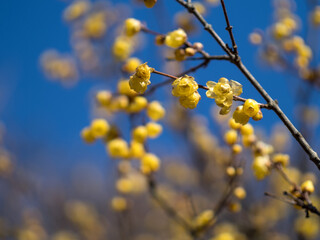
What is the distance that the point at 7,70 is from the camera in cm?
642

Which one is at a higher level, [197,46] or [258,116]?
[197,46]

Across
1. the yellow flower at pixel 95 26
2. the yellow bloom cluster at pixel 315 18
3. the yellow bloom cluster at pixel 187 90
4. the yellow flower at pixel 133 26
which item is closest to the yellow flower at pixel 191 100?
the yellow bloom cluster at pixel 187 90

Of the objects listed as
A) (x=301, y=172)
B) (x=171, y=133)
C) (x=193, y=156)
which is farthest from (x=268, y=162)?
(x=171, y=133)

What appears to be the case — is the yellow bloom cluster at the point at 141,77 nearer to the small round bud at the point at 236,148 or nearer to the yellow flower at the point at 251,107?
the yellow flower at the point at 251,107

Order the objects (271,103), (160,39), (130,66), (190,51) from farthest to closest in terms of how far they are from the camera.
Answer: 1. (130,66)
2. (160,39)
3. (190,51)
4. (271,103)

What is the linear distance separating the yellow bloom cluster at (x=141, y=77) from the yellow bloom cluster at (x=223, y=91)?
31 centimetres

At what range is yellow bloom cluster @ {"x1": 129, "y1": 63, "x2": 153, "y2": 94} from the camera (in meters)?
1.42

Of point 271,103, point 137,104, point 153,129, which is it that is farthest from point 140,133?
point 271,103

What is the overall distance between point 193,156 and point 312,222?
76.2 inches

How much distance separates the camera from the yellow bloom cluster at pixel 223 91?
141 centimetres

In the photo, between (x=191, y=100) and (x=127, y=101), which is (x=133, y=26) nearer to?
(x=127, y=101)

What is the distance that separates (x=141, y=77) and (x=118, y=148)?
4.01ft

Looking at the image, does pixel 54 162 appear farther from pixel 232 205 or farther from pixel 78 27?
pixel 232 205

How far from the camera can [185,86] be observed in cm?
139
